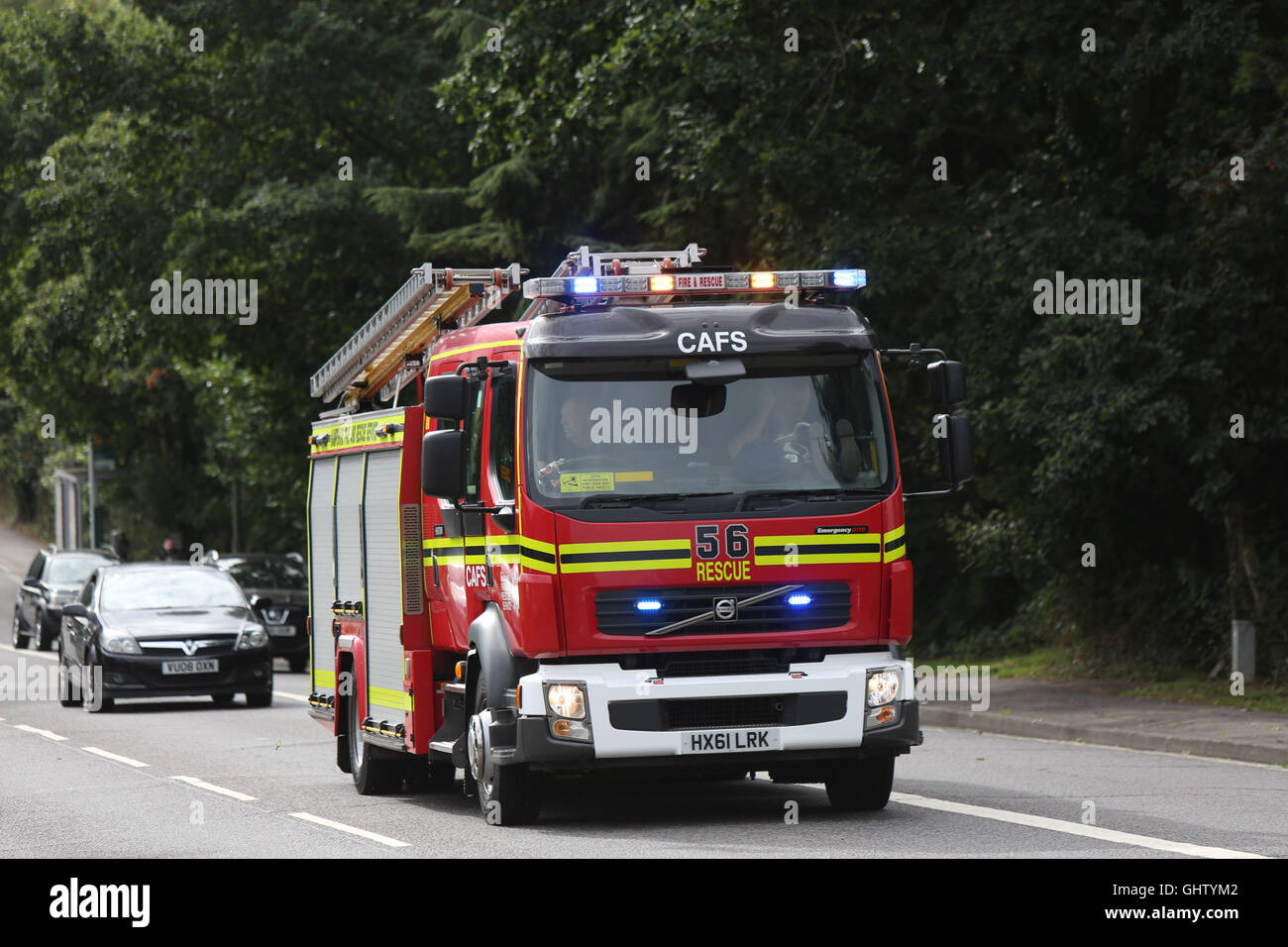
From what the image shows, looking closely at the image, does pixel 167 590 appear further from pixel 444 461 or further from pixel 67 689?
pixel 444 461

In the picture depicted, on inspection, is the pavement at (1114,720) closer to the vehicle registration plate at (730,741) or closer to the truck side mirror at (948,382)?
the truck side mirror at (948,382)

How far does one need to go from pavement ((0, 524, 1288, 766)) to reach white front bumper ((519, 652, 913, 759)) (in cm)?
516

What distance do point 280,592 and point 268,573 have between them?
93 cm

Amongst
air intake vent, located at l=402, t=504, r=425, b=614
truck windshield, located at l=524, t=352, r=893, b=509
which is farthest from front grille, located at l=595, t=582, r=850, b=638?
air intake vent, located at l=402, t=504, r=425, b=614

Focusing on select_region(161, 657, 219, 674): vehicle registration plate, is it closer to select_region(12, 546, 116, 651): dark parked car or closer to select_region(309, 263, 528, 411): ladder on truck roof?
select_region(309, 263, 528, 411): ladder on truck roof

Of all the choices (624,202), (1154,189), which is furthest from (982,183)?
(624,202)

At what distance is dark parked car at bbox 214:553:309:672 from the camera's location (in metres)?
30.6

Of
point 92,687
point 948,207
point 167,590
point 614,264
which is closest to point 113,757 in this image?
point 92,687

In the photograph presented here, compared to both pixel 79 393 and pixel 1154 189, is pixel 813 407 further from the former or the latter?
pixel 79 393

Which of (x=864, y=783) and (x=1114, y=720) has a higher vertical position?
(x=864, y=783)

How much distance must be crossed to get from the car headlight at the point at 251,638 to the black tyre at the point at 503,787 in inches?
442

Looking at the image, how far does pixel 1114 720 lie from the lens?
17375mm

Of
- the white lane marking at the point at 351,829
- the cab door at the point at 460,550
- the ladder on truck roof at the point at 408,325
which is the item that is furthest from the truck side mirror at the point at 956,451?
the white lane marking at the point at 351,829

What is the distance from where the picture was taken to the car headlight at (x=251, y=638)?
21984mm
